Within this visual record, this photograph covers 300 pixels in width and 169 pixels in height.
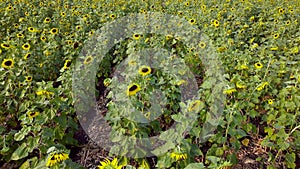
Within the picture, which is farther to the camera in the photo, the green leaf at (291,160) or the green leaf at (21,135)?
the green leaf at (291,160)

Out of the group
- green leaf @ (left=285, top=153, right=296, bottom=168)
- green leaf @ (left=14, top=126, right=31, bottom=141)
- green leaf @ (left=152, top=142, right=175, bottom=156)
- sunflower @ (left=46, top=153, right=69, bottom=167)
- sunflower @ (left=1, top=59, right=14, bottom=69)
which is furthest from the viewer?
sunflower @ (left=1, top=59, right=14, bottom=69)

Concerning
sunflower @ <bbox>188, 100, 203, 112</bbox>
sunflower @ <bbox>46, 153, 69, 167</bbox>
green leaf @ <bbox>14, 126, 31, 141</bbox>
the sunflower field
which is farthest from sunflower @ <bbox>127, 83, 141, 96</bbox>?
green leaf @ <bbox>14, 126, 31, 141</bbox>

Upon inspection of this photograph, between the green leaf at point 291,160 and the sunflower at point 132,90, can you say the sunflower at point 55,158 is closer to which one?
the sunflower at point 132,90

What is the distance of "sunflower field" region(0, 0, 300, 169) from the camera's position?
7.95 feet

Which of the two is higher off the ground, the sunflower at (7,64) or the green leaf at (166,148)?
the sunflower at (7,64)

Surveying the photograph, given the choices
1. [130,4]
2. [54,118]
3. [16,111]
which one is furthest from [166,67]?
[130,4]

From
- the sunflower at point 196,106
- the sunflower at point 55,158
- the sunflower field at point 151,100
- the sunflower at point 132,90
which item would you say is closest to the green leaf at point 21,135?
the sunflower field at point 151,100

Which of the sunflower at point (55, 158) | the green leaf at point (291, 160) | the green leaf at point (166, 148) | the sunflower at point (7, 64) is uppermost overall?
the sunflower at point (7, 64)

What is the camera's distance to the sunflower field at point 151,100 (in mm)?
2424

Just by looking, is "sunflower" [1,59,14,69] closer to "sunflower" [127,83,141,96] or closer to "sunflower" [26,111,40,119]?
"sunflower" [26,111,40,119]

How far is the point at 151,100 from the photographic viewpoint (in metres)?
2.83

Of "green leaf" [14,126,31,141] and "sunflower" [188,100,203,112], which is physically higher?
"sunflower" [188,100,203,112]

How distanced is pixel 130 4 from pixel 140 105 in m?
5.32

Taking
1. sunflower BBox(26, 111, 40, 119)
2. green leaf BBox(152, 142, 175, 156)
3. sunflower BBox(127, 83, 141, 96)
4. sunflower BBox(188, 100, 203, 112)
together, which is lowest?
green leaf BBox(152, 142, 175, 156)
